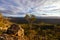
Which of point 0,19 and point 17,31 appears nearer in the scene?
point 17,31

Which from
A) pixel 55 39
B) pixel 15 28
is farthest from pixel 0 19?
pixel 15 28

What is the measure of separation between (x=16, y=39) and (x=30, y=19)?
22.0 meters

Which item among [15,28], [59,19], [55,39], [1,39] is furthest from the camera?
[59,19]

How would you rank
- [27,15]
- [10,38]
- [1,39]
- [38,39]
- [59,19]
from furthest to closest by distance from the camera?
[59,19] → [27,15] → [38,39] → [10,38] → [1,39]

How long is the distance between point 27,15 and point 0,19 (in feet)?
17.0

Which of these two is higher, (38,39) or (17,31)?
(17,31)

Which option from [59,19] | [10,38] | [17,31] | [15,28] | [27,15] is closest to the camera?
[10,38]

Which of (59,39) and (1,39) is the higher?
(1,39)

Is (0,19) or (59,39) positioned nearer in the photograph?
(59,39)

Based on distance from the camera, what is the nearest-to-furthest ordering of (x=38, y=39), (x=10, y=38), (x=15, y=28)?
(x=10, y=38) → (x=15, y=28) → (x=38, y=39)

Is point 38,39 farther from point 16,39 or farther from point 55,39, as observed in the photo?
point 16,39

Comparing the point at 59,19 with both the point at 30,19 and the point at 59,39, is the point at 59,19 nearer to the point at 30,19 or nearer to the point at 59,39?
the point at 30,19

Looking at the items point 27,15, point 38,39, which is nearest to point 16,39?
point 38,39

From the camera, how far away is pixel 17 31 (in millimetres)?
10961
